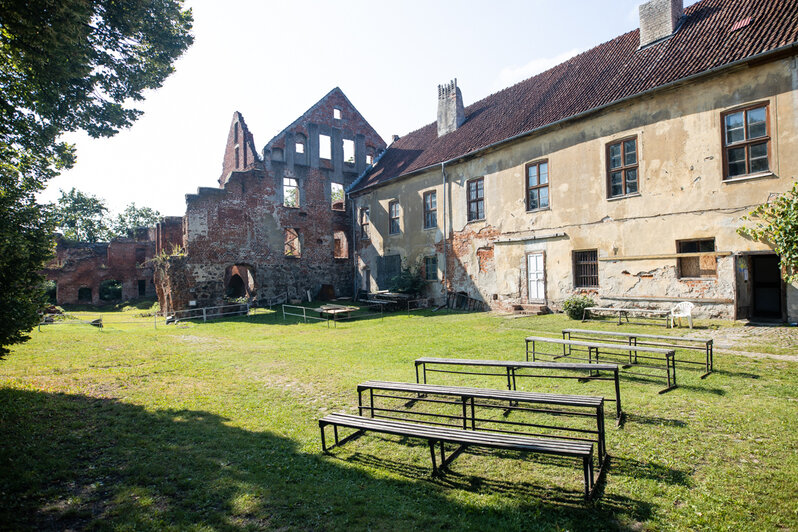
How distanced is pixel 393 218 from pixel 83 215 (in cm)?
5088

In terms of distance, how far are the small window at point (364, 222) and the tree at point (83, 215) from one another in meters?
43.9

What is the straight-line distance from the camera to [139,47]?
38.7 feet

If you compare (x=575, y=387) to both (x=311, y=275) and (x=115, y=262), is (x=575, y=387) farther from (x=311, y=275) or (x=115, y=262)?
(x=115, y=262)

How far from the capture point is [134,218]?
207ft

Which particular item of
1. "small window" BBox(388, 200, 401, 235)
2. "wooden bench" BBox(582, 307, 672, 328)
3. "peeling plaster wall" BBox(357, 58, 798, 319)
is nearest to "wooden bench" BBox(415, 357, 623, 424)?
"wooden bench" BBox(582, 307, 672, 328)

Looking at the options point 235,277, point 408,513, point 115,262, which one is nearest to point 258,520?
point 408,513

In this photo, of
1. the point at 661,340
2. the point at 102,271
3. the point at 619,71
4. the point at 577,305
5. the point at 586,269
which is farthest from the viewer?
the point at 102,271

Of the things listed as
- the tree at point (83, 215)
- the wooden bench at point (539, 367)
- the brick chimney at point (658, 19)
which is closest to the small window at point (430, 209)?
the brick chimney at point (658, 19)

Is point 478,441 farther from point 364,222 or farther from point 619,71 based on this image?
point 364,222

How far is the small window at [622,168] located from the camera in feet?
45.6

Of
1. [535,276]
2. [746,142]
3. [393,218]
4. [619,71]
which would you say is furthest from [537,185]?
[393,218]

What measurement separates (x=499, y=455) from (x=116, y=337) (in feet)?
49.1

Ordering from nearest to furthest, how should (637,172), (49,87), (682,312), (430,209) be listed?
(49,87)
(682,312)
(637,172)
(430,209)

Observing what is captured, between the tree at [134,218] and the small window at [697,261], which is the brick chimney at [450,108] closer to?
the small window at [697,261]
